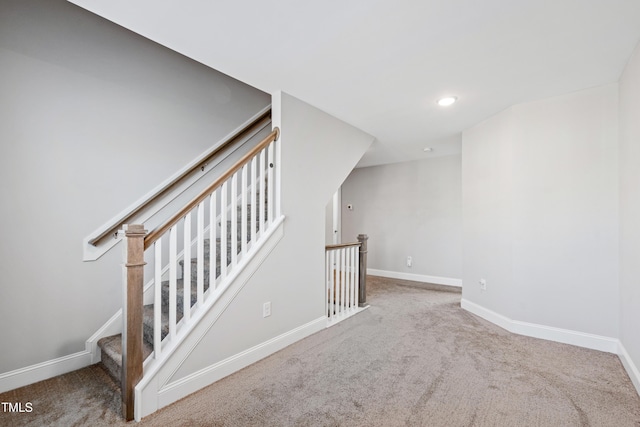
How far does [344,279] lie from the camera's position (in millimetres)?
3719

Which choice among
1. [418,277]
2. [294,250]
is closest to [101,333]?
[294,250]

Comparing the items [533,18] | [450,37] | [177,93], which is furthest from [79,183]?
[533,18]

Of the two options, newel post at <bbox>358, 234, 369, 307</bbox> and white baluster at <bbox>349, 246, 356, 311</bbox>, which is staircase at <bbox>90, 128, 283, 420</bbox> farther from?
newel post at <bbox>358, 234, 369, 307</bbox>

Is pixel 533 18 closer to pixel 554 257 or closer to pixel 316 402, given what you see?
pixel 554 257

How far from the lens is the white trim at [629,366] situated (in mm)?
2017

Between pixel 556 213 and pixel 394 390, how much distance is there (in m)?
2.33

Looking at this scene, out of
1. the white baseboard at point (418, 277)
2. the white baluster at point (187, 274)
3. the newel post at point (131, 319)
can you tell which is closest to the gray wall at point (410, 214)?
the white baseboard at point (418, 277)

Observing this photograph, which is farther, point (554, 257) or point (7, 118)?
point (554, 257)

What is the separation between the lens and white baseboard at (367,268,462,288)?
16.7 feet

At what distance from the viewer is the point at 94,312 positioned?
241 cm

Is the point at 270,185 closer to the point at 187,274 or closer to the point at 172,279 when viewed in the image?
the point at 187,274

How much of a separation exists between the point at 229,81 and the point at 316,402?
3.39 m

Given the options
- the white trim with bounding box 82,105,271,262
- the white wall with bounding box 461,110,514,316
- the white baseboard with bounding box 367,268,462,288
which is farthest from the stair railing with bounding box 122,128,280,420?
the white baseboard with bounding box 367,268,462,288

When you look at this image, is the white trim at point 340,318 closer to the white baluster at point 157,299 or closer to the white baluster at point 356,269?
the white baluster at point 356,269
